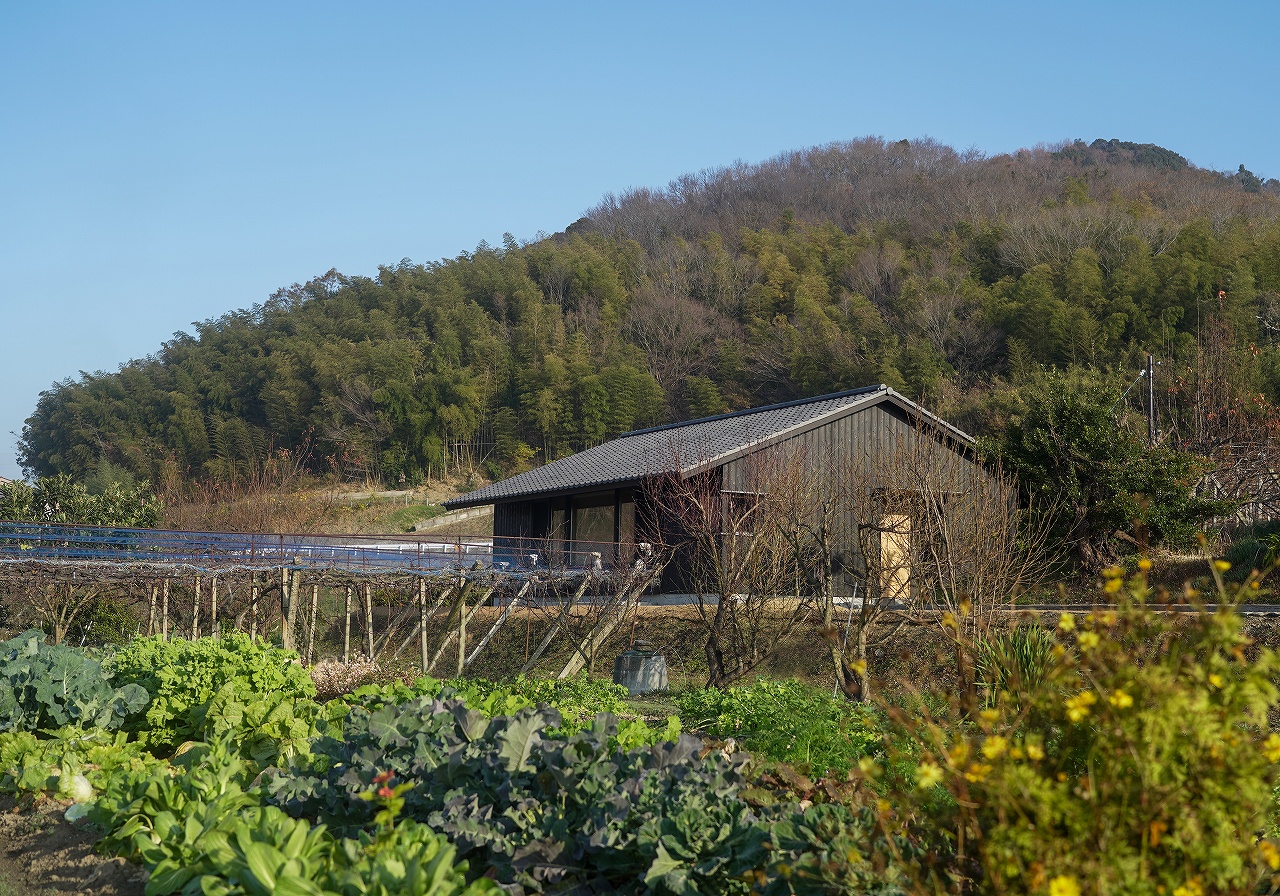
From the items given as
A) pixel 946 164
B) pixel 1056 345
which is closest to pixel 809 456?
pixel 1056 345

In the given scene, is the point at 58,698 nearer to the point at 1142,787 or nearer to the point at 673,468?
the point at 1142,787

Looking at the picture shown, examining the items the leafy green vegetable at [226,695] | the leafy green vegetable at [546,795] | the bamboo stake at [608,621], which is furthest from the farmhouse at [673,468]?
the leafy green vegetable at [546,795]

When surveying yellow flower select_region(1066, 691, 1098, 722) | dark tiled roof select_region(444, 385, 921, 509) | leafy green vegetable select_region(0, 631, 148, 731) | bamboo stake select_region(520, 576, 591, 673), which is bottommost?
bamboo stake select_region(520, 576, 591, 673)

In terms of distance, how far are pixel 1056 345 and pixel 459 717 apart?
33.7 meters

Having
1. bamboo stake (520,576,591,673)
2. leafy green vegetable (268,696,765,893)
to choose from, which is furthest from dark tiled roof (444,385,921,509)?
leafy green vegetable (268,696,765,893)

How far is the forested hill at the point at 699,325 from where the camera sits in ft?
116

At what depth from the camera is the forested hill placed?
116 ft

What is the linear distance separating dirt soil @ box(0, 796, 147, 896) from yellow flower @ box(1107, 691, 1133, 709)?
407 centimetres

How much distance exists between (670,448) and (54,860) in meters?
12.2

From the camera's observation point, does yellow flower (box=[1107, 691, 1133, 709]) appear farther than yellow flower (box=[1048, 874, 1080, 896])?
Yes

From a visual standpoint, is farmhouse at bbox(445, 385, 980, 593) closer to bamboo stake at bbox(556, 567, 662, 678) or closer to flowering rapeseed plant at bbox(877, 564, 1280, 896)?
bamboo stake at bbox(556, 567, 662, 678)

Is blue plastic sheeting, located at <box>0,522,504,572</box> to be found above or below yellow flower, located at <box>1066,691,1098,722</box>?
below

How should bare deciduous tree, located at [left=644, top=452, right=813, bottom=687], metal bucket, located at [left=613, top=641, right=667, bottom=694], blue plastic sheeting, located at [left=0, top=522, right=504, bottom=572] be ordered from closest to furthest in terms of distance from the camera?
bare deciduous tree, located at [left=644, top=452, right=813, bottom=687] → metal bucket, located at [left=613, top=641, right=667, bottom=694] → blue plastic sheeting, located at [left=0, top=522, right=504, bottom=572]

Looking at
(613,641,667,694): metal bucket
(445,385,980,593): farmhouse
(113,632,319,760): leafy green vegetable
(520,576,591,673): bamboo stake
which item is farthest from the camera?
(445,385,980,593): farmhouse
